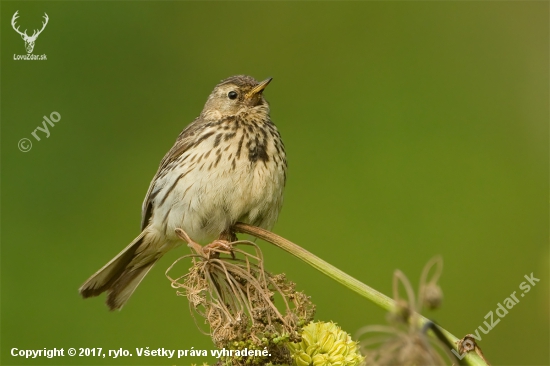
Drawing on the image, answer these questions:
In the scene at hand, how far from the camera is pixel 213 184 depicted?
4.03 metres

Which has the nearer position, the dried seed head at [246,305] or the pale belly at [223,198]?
the dried seed head at [246,305]

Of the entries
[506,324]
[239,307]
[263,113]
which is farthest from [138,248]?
[506,324]

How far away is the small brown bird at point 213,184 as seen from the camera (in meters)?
4.02

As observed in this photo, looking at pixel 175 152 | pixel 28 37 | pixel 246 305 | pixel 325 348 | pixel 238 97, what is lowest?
pixel 325 348

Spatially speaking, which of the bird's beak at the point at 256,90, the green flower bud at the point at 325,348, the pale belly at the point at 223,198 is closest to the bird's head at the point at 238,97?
the bird's beak at the point at 256,90

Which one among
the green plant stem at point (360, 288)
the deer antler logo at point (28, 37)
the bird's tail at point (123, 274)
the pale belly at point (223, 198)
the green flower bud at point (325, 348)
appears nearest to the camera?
the green plant stem at point (360, 288)

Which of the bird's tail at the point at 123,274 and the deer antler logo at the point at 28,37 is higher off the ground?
the deer antler logo at the point at 28,37

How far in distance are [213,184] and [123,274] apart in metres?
0.81

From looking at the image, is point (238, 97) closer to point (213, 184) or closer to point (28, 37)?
point (213, 184)

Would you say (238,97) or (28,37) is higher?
(28,37)

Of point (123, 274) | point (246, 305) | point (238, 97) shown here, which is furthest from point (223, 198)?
point (246, 305)

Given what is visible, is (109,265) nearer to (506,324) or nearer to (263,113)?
(263,113)

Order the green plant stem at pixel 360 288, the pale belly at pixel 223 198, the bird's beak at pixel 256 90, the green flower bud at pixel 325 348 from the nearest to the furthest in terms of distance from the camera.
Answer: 1. the green plant stem at pixel 360 288
2. the green flower bud at pixel 325 348
3. the pale belly at pixel 223 198
4. the bird's beak at pixel 256 90

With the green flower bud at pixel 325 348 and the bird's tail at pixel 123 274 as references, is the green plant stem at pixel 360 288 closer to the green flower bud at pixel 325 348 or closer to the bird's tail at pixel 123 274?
the green flower bud at pixel 325 348
